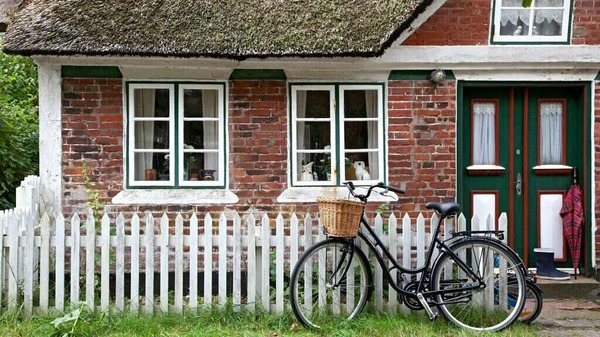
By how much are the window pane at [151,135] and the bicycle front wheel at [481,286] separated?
12.2ft

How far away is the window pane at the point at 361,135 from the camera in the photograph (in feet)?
23.8

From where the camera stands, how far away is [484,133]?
291 inches

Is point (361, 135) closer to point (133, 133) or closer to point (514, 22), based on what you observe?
point (514, 22)

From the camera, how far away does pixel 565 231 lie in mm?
7227

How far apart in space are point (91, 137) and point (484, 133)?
483 centimetres

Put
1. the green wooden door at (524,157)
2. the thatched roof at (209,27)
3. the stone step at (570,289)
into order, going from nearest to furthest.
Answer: the thatched roof at (209,27) → the stone step at (570,289) → the green wooden door at (524,157)

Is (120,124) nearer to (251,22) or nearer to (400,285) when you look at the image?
(251,22)

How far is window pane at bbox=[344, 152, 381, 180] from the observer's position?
7266 mm

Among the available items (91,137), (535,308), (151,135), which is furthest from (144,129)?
(535,308)

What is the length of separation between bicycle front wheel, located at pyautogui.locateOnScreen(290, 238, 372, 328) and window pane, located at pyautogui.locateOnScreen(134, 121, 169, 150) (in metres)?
2.71

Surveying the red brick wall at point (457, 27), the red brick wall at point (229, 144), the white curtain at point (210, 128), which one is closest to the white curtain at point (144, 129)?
the red brick wall at point (229, 144)

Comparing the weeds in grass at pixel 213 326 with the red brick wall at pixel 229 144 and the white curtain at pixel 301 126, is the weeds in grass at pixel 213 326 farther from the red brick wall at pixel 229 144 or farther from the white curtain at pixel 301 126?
the white curtain at pixel 301 126

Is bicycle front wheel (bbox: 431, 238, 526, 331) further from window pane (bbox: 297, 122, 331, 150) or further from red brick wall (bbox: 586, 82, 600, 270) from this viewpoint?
window pane (bbox: 297, 122, 331, 150)

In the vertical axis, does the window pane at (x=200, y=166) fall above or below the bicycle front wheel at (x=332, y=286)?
above
